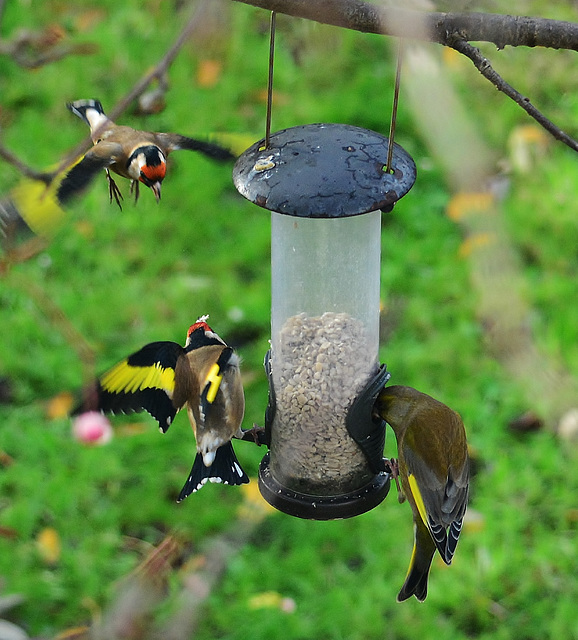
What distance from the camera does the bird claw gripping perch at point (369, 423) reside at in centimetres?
285

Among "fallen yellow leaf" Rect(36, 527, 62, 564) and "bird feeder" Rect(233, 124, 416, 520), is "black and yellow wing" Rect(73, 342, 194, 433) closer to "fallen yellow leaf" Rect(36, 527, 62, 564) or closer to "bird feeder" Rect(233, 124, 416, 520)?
"bird feeder" Rect(233, 124, 416, 520)

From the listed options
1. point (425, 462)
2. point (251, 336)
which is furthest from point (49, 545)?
point (425, 462)

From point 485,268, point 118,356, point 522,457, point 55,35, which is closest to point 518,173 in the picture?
point 485,268

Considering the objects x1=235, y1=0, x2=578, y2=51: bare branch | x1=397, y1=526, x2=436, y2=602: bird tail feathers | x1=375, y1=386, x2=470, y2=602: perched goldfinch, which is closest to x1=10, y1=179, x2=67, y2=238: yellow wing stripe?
x1=235, y1=0, x2=578, y2=51: bare branch

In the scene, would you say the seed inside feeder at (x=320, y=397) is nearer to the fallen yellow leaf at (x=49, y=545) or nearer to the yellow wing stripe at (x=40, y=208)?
the yellow wing stripe at (x=40, y=208)

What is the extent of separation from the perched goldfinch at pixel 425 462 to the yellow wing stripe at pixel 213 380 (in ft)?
1.72

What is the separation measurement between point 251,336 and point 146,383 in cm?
229

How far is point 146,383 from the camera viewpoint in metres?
2.63

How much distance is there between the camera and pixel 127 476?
4.29 m

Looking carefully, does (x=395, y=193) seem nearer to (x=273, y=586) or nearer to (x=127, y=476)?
(x=273, y=586)

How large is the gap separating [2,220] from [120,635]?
1.68 m

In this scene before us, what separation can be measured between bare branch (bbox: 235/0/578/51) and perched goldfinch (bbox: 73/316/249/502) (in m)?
1.09

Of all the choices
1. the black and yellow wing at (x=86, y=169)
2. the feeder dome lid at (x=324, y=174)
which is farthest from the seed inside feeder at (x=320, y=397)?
the black and yellow wing at (x=86, y=169)

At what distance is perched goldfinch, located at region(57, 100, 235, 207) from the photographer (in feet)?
7.28
